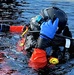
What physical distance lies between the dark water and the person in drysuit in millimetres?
335

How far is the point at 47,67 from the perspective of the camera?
724cm

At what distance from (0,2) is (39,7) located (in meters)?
2.32

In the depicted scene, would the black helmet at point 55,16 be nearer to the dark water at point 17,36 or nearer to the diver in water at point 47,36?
the diver in water at point 47,36

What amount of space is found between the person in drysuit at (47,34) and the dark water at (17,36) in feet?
1.10

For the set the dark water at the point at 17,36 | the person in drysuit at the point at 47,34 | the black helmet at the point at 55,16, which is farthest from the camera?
the black helmet at the point at 55,16

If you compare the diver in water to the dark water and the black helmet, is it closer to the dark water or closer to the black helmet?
the black helmet

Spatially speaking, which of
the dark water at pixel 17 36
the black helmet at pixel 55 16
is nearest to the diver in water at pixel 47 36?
the black helmet at pixel 55 16

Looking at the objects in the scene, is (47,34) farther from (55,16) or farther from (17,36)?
(17,36)

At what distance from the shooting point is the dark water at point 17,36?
7211 millimetres

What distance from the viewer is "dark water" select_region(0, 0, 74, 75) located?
7.21m

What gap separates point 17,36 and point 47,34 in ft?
9.25

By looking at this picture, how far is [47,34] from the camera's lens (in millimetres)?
6988

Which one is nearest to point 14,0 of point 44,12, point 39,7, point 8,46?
point 39,7

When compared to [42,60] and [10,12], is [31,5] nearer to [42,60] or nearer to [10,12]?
[10,12]
